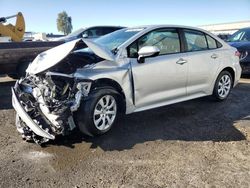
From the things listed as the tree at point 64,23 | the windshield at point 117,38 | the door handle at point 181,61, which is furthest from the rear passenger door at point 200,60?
the tree at point 64,23

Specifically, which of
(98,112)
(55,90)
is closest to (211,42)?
(98,112)

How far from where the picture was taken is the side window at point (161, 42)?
535 cm

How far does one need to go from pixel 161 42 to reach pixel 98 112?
6.11 ft

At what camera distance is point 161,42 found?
18.9ft

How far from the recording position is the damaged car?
4.49 m

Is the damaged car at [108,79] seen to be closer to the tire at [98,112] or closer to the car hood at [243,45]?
the tire at [98,112]

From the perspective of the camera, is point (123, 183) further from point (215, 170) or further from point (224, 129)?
point (224, 129)

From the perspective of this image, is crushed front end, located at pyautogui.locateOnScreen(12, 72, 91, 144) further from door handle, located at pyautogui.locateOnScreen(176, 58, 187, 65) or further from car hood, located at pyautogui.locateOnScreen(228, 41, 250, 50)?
car hood, located at pyautogui.locateOnScreen(228, 41, 250, 50)

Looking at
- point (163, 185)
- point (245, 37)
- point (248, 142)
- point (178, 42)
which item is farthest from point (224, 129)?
point (245, 37)

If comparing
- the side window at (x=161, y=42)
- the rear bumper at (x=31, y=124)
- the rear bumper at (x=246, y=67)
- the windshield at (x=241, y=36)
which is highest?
the side window at (x=161, y=42)

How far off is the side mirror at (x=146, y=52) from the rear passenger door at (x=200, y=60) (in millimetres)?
1160

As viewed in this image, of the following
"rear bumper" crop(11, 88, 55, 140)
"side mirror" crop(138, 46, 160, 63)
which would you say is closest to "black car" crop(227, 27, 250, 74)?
"side mirror" crop(138, 46, 160, 63)

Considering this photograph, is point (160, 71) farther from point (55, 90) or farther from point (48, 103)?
point (48, 103)

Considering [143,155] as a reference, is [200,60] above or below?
above
